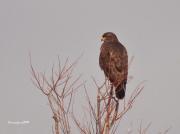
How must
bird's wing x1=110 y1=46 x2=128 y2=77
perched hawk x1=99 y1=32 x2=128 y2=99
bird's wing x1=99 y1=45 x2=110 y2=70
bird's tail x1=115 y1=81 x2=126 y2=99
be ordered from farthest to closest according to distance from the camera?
bird's wing x1=99 y1=45 x2=110 y2=70 → bird's wing x1=110 y1=46 x2=128 y2=77 → perched hawk x1=99 y1=32 x2=128 y2=99 → bird's tail x1=115 y1=81 x2=126 y2=99

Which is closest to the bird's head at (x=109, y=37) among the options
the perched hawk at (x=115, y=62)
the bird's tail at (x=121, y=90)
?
the perched hawk at (x=115, y=62)

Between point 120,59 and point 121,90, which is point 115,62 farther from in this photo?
point 121,90

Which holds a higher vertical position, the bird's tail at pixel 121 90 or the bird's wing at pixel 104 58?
the bird's wing at pixel 104 58

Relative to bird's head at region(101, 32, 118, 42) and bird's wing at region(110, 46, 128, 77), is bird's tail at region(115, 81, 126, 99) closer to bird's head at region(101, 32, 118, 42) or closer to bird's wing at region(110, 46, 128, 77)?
bird's wing at region(110, 46, 128, 77)

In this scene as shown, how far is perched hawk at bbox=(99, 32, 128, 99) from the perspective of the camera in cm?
915

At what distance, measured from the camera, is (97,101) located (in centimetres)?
599

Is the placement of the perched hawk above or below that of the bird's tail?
above

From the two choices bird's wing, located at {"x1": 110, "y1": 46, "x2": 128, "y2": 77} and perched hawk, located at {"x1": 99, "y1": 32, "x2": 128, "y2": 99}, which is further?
bird's wing, located at {"x1": 110, "y1": 46, "x2": 128, "y2": 77}

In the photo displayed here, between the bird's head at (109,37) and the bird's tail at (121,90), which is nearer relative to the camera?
the bird's tail at (121,90)

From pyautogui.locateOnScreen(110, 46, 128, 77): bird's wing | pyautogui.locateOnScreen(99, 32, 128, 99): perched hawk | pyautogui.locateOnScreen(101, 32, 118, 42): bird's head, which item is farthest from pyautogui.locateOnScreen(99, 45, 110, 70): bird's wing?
pyautogui.locateOnScreen(101, 32, 118, 42): bird's head

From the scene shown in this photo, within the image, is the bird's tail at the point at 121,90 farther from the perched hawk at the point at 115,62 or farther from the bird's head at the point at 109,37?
the bird's head at the point at 109,37

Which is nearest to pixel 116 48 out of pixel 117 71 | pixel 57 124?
pixel 117 71

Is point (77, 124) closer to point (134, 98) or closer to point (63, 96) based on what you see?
point (63, 96)

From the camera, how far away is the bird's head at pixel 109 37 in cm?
1112
